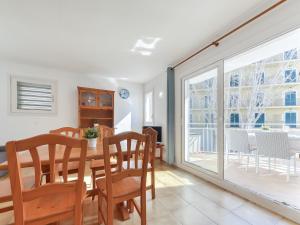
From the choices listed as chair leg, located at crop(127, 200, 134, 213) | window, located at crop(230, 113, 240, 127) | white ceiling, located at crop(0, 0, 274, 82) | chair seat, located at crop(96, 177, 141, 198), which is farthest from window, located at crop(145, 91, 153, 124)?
chair seat, located at crop(96, 177, 141, 198)

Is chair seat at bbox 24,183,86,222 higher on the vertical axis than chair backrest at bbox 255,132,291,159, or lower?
lower

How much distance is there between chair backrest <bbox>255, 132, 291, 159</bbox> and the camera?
2557 mm

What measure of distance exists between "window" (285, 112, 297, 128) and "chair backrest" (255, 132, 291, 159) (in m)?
0.53

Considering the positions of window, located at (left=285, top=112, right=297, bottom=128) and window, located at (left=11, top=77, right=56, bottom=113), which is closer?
window, located at (left=285, top=112, right=297, bottom=128)

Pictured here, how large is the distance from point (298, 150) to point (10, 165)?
3.47m

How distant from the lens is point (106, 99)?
468cm

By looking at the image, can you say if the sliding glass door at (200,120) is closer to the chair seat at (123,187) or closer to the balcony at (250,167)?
the balcony at (250,167)

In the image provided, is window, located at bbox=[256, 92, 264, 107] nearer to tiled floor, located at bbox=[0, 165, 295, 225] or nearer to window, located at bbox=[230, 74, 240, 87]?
window, located at bbox=[230, 74, 240, 87]

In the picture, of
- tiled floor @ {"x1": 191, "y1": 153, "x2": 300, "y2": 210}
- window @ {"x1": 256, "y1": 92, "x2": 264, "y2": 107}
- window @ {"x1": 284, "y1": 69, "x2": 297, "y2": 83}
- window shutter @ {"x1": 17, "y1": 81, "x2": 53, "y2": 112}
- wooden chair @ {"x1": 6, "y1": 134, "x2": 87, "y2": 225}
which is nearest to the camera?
wooden chair @ {"x1": 6, "y1": 134, "x2": 87, "y2": 225}

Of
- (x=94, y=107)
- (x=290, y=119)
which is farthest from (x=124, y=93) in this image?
(x=290, y=119)

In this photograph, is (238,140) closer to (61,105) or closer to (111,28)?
(111,28)

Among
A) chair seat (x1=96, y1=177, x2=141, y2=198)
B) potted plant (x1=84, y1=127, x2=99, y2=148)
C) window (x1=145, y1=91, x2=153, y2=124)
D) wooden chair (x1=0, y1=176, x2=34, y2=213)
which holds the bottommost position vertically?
chair seat (x1=96, y1=177, x2=141, y2=198)

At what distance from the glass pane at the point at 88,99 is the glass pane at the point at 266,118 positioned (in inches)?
128

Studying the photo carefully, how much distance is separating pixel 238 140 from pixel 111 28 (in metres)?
3.02
